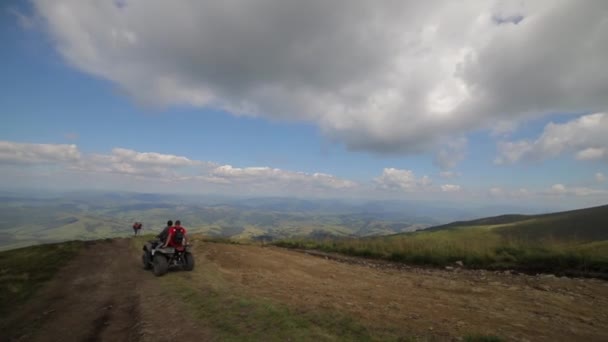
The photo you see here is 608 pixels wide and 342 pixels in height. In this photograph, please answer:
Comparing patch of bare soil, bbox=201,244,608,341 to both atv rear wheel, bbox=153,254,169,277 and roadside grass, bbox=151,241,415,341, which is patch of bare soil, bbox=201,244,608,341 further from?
atv rear wheel, bbox=153,254,169,277

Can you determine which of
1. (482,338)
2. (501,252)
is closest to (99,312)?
(482,338)

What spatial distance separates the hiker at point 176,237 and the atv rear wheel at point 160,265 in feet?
2.36

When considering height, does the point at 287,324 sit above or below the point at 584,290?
below

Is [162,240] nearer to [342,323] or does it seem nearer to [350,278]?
[350,278]

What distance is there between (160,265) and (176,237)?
1476mm

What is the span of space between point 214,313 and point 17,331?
16.7 feet

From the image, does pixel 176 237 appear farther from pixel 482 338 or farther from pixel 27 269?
pixel 482 338

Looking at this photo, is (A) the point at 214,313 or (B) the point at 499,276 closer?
(A) the point at 214,313

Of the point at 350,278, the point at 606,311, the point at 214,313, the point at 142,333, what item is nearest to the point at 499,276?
the point at 606,311

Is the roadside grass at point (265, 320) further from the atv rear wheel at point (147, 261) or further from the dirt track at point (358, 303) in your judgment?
the atv rear wheel at point (147, 261)

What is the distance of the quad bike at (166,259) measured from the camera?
13148 mm

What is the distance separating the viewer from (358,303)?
803 cm

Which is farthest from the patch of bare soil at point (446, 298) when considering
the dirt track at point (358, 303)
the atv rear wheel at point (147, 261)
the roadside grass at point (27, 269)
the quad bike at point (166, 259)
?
the roadside grass at point (27, 269)

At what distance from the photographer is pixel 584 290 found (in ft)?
30.6
